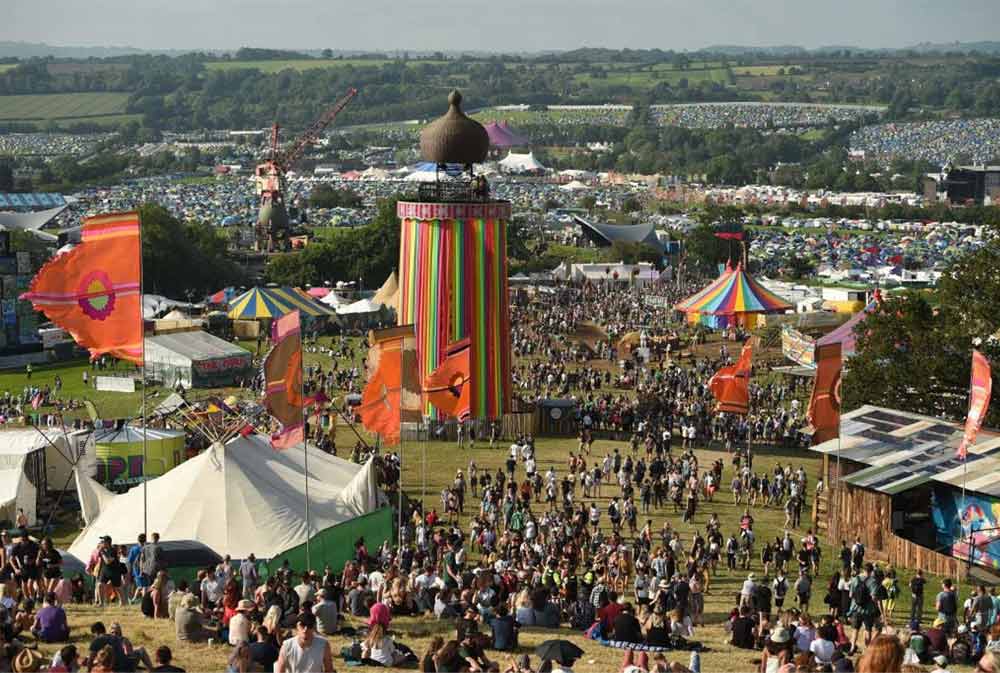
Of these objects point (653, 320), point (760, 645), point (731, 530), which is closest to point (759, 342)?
point (653, 320)

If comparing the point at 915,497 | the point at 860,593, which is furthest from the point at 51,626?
the point at 915,497

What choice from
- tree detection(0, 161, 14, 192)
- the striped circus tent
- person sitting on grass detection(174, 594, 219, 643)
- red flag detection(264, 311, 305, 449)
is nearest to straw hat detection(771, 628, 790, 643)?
person sitting on grass detection(174, 594, 219, 643)

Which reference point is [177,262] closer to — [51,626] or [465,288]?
[465,288]

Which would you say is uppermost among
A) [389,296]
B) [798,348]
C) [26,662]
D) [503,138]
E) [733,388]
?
[503,138]

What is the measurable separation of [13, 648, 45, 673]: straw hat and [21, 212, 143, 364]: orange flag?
8038mm

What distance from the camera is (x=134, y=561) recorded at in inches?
802

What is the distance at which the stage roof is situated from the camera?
26.1 meters

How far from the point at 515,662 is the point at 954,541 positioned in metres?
13.5

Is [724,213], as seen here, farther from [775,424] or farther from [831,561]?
[831,561]

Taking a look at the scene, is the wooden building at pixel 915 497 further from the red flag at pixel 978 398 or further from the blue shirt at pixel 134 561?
the blue shirt at pixel 134 561

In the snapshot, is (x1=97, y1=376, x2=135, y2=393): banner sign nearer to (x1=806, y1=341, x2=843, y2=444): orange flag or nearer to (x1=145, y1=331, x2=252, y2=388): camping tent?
(x1=145, y1=331, x2=252, y2=388): camping tent

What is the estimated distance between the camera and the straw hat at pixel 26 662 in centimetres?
1327

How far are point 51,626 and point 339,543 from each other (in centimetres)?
691

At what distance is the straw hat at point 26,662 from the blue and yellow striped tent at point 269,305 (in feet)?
125
